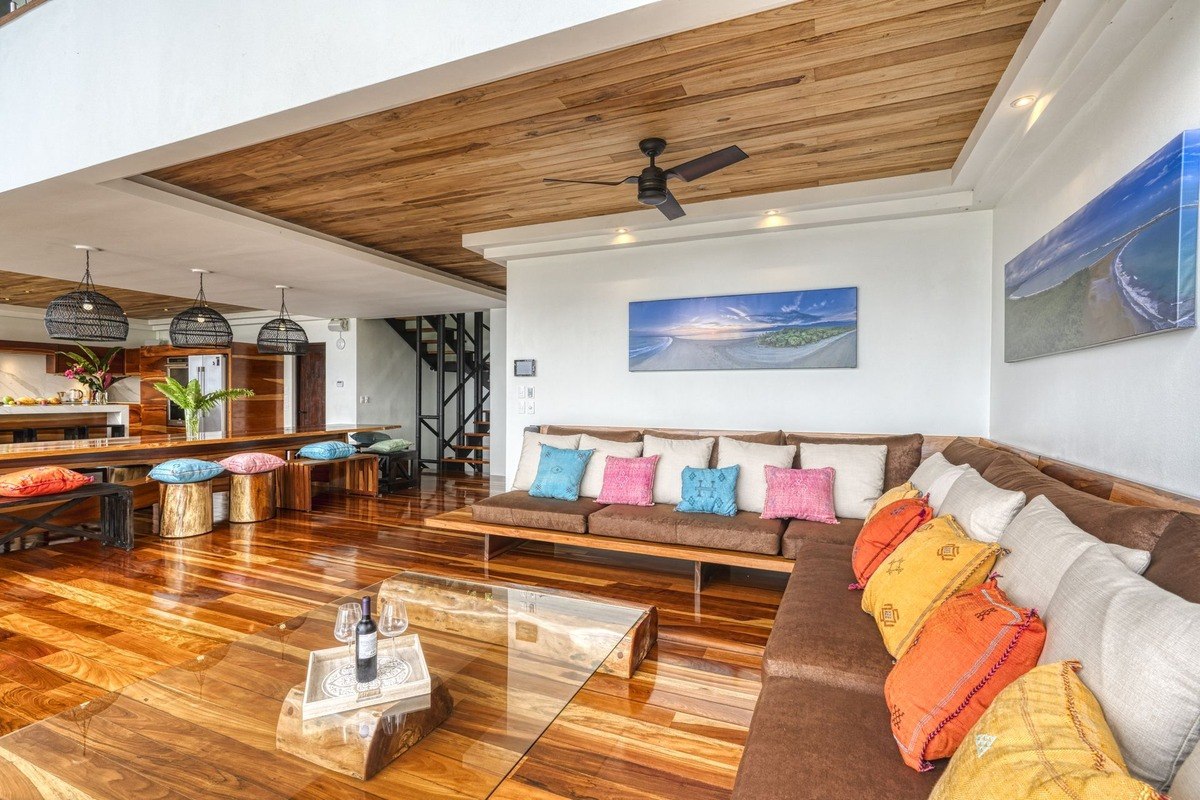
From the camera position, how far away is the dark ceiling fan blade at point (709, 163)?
9.13ft

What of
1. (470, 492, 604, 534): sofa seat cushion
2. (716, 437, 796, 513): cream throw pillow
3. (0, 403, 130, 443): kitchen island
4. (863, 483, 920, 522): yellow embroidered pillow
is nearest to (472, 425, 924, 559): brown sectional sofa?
(470, 492, 604, 534): sofa seat cushion

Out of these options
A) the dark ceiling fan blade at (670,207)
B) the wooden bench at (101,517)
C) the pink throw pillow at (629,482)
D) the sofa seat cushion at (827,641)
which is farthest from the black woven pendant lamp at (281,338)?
the sofa seat cushion at (827,641)

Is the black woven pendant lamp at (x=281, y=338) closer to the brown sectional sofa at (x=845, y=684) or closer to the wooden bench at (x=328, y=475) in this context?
the wooden bench at (x=328, y=475)

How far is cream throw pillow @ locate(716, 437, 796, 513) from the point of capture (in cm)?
388

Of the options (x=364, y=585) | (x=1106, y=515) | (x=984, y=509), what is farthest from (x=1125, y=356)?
(x=364, y=585)

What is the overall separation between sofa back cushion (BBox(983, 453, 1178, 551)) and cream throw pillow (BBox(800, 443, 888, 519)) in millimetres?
1581

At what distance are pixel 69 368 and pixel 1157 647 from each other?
12700mm

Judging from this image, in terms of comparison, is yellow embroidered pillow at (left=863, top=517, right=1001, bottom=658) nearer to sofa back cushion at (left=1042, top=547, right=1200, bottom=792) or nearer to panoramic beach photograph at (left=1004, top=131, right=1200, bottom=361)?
sofa back cushion at (left=1042, top=547, right=1200, bottom=792)

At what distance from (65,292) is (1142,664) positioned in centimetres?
1030

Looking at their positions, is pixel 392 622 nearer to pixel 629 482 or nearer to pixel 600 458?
pixel 629 482

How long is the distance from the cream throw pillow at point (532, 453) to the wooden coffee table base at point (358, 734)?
2876mm

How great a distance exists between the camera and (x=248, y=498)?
5539 mm

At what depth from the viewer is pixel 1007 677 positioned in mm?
1172

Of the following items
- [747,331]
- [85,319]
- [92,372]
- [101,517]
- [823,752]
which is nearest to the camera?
[823,752]
